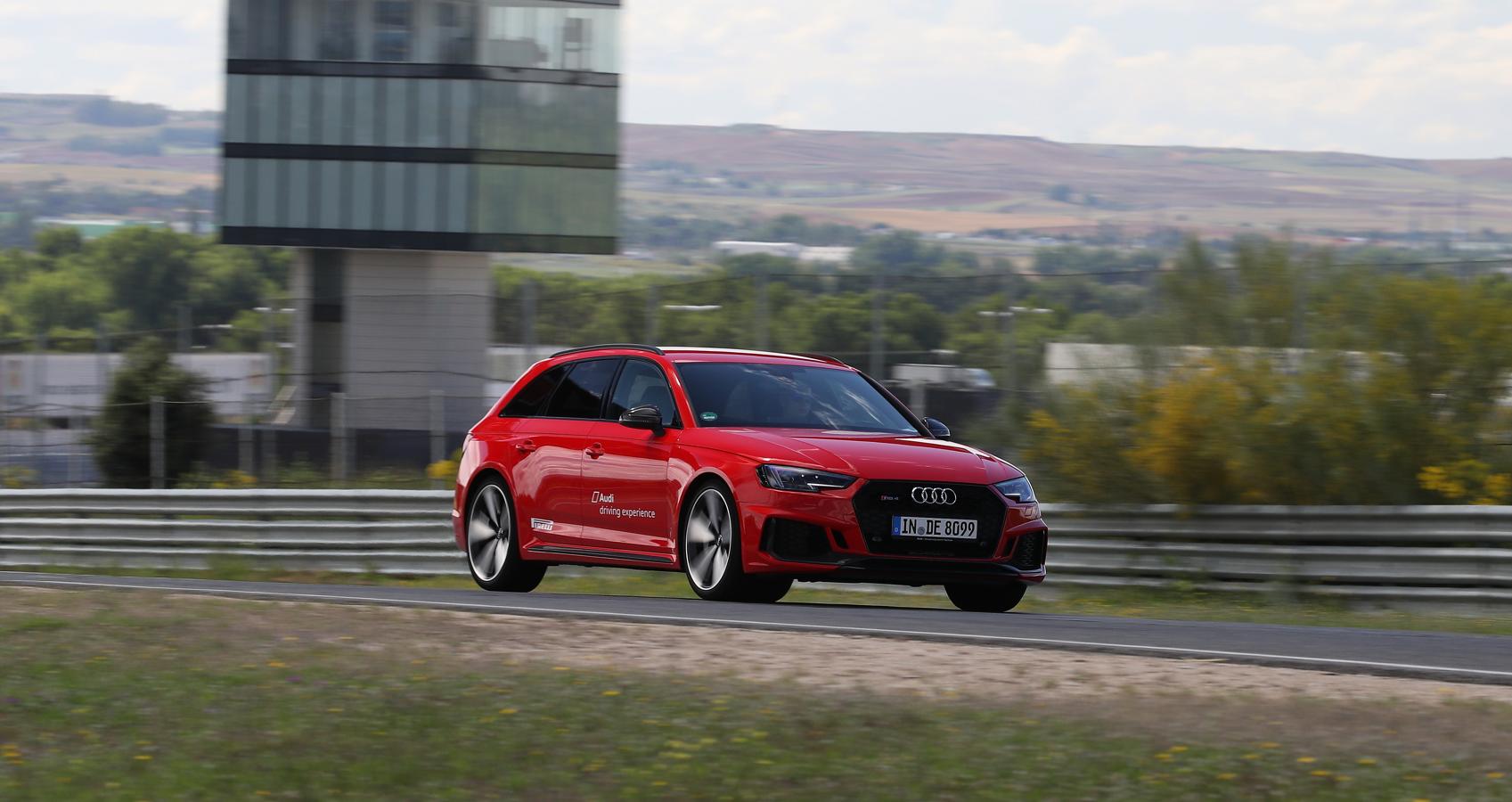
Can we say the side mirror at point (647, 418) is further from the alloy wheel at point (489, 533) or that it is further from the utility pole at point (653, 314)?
the utility pole at point (653, 314)

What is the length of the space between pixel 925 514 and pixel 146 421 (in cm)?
2806

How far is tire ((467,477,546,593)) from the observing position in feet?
42.3

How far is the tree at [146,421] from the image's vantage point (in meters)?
32.5

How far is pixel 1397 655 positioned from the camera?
325 inches

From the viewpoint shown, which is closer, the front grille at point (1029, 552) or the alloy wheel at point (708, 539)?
the alloy wheel at point (708, 539)

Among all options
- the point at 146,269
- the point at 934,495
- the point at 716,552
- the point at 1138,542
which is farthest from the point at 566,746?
the point at 146,269

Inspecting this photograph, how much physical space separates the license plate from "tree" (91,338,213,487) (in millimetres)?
22351

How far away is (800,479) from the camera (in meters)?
10.5

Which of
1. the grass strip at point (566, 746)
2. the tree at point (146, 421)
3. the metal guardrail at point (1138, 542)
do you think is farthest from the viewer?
the tree at point (146, 421)

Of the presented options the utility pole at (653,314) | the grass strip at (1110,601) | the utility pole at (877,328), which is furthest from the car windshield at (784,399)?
the utility pole at (653,314)

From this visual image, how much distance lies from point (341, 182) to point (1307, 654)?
49497 mm

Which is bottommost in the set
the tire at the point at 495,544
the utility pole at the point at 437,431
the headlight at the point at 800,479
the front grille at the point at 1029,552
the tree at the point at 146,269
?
the tree at the point at 146,269

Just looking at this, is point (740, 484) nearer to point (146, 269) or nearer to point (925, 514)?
point (925, 514)

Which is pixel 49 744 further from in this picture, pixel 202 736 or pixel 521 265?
pixel 521 265
